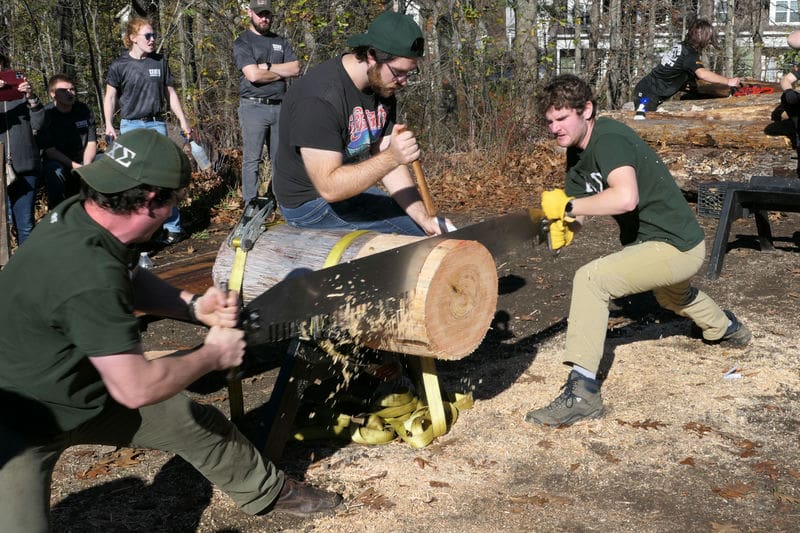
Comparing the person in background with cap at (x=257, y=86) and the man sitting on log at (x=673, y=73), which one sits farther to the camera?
the man sitting on log at (x=673, y=73)

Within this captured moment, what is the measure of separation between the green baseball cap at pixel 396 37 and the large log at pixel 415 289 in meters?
0.99

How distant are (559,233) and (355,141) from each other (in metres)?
1.31

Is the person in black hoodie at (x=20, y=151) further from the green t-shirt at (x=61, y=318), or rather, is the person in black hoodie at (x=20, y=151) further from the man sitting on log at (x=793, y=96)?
the man sitting on log at (x=793, y=96)

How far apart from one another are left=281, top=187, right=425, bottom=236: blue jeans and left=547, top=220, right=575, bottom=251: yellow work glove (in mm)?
768

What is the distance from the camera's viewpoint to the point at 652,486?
4.03m

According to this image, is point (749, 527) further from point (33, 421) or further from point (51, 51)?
point (51, 51)

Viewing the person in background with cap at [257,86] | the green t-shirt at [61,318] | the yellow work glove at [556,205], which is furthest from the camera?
the person in background with cap at [257,86]

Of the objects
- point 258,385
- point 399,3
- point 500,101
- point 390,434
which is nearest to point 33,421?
point 390,434

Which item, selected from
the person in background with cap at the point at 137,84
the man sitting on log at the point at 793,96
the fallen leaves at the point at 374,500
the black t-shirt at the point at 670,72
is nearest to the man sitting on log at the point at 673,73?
the black t-shirt at the point at 670,72

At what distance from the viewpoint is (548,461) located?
4.31 m

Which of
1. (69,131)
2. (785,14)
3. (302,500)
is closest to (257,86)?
(69,131)

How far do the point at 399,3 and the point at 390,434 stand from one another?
11105 millimetres

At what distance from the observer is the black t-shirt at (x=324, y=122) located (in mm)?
4461

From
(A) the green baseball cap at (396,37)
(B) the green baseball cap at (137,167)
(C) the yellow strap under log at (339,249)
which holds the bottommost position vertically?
(C) the yellow strap under log at (339,249)
